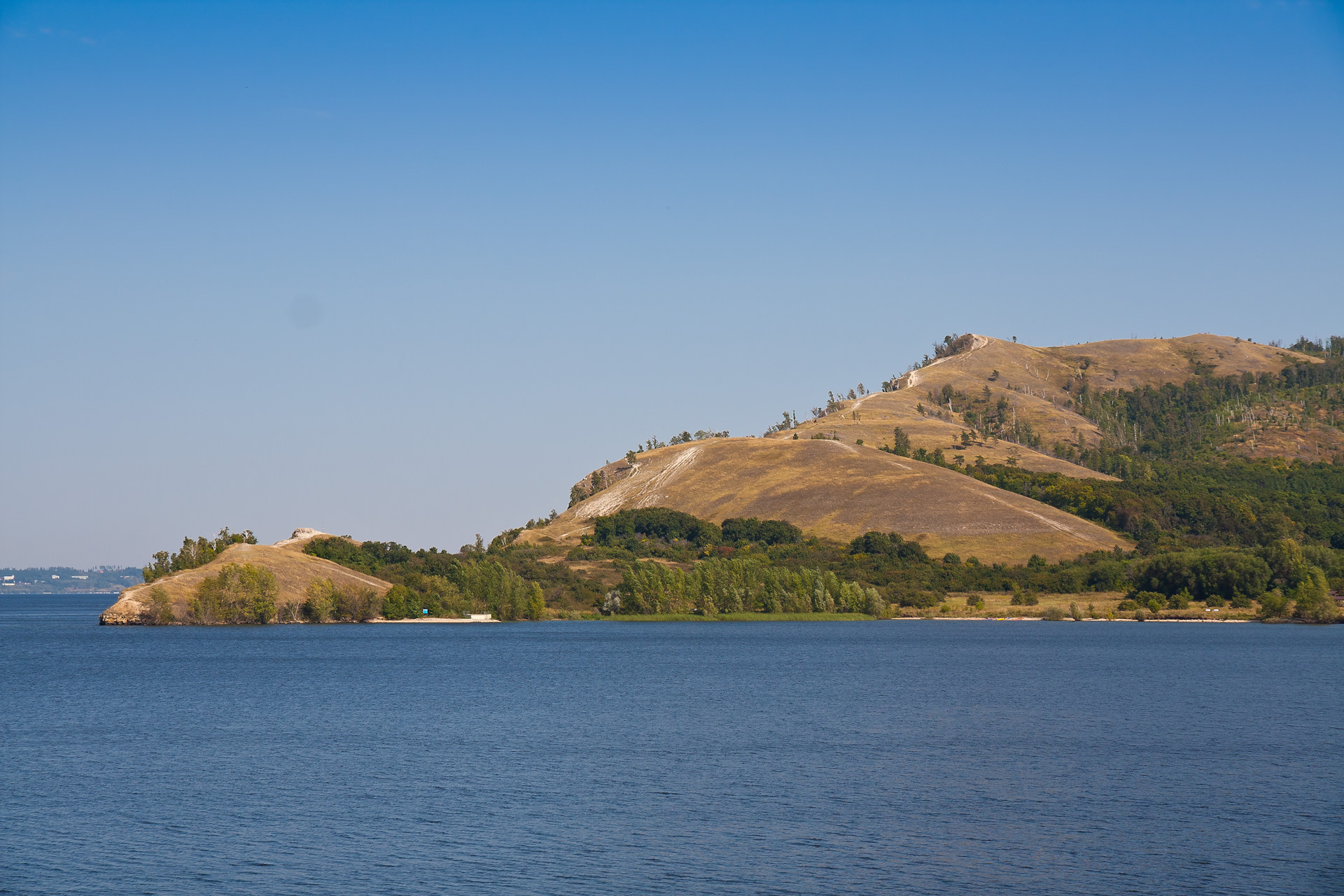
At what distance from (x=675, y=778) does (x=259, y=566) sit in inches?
5252

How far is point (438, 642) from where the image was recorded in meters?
139

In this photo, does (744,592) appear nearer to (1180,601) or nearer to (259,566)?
(1180,601)

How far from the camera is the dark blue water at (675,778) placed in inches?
1449

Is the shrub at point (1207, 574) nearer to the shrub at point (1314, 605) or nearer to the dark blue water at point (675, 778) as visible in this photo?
the shrub at point (1314, 605)

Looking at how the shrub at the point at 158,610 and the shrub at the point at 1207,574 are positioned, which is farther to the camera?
the shrub at the point at 1207,574

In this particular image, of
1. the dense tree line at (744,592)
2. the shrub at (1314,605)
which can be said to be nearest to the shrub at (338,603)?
the dense tree line at (744,592)

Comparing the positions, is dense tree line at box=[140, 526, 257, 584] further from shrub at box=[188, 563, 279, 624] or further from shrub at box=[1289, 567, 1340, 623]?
shrub at box=[1289, 567, 1340, 623]

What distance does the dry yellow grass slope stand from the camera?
167875mm

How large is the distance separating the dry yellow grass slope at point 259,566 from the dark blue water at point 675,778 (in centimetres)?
6701

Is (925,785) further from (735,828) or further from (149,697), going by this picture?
(149,697)

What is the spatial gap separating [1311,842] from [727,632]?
393 ft

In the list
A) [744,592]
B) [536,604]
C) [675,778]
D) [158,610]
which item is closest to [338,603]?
[158,610]

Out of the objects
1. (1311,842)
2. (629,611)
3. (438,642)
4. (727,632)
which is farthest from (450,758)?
(629,611)

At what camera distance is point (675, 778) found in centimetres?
5125
